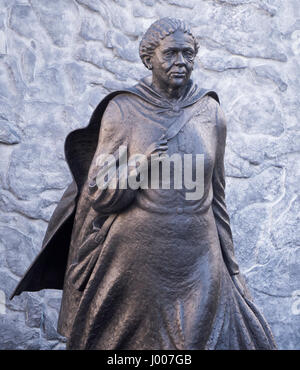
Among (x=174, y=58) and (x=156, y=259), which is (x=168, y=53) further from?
(x=156, y=259)

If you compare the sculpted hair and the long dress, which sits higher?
the sculpted hair

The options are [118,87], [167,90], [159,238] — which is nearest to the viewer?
[159,238]

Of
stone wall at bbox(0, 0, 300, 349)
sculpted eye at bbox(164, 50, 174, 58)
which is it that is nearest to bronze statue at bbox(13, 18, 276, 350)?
sculpted eye at bbox(164, 50, 174, 58)

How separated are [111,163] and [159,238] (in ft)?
1.15

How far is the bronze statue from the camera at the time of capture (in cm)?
265

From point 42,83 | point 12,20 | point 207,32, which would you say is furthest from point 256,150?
point 12,20

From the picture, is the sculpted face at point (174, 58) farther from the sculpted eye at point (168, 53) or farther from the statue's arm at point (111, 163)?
the statue's arm at point (111, 163)

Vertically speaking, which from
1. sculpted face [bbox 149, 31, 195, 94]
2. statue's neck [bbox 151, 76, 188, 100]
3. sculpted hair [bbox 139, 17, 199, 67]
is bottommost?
statue's neck [bbox 151, 76, 188, 100]

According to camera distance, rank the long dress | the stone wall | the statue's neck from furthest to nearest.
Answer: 1. the stone wall
2. the statue's neck
3. the long dress

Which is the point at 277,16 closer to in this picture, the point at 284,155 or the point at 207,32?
the point at 207,32

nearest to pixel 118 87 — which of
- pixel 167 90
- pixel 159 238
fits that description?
pixel 167 90

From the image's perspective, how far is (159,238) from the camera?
2.64 meters

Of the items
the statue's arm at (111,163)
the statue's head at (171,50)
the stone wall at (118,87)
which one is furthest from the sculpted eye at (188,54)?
the stone wall at (118,87)

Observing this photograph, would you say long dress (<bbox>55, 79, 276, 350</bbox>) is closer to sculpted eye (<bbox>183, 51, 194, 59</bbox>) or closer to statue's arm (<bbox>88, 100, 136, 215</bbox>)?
statue's arm (<bbox>88, 100, 136, 215</bbox>)
